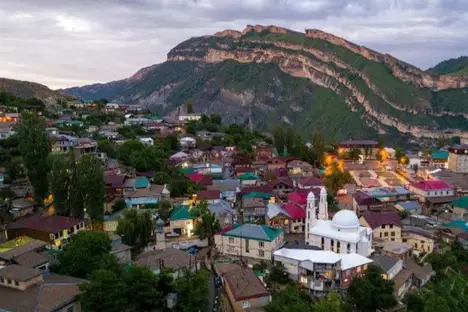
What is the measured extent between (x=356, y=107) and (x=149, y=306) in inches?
5947

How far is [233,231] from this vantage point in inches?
1296

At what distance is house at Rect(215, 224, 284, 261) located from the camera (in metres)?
31.8

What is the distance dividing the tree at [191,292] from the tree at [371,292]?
8.96 meters

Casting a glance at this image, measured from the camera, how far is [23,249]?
26.6 metres

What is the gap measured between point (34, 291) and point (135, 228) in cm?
1027

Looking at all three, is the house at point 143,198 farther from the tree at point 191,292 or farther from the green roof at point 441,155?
the green roof at point 441,155

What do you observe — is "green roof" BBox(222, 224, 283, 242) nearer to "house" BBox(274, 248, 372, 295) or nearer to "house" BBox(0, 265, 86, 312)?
"house" BBox(274, 248, 372, 295)

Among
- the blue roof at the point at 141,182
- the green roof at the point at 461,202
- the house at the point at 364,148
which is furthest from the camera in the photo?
the house at the point at 364,148

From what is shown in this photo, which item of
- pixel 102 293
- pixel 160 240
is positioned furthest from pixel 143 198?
pixel 102 293

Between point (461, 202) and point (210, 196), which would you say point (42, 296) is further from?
point (461, 202)

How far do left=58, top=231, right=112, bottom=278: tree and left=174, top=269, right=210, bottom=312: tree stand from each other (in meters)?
4.96

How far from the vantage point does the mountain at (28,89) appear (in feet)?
360

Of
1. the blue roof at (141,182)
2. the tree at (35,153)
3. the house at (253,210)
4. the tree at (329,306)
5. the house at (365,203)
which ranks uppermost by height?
the tree at (35,153)

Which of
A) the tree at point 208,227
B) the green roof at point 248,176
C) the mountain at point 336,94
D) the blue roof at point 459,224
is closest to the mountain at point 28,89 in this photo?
the green roof at point 248,176
